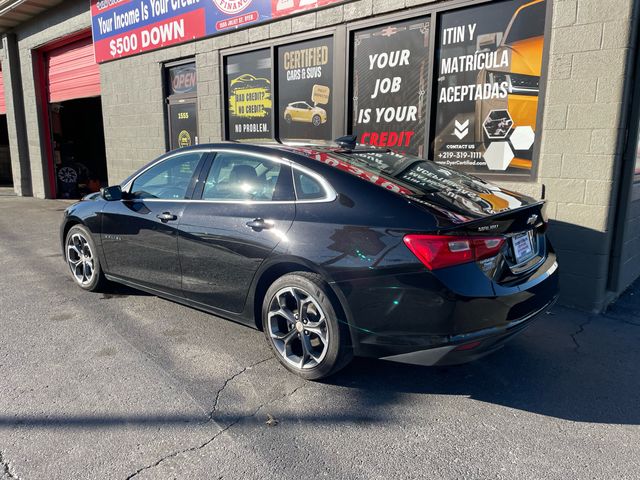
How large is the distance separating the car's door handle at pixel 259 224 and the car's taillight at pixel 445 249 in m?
1.04

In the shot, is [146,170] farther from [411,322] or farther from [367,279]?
[411,322]

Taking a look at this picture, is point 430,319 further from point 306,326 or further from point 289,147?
point 289,147

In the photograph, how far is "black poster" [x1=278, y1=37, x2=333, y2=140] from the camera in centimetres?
704

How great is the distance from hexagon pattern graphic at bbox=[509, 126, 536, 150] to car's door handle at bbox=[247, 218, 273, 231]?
3.25 meters

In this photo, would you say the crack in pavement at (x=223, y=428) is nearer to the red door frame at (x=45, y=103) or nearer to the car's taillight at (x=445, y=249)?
the car's taillight at (x=445, y=249)

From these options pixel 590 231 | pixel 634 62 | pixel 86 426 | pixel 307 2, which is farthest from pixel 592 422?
pixel 307 2

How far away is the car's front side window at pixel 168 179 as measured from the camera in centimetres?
411

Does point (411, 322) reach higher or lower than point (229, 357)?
higher

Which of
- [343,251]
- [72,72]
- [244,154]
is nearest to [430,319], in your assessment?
[343,251]

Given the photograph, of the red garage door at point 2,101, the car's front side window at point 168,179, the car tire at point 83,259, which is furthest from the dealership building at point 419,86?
the red garage door at point 2,101

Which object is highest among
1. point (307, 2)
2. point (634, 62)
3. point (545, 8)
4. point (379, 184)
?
point (307, 2)

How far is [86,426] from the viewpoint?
8.92 ft

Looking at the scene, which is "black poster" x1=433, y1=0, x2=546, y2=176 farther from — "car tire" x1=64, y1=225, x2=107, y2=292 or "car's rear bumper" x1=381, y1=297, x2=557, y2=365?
"car tire" x1=64, y1=225, x2=107, y2=292

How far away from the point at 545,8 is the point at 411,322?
3826mm
